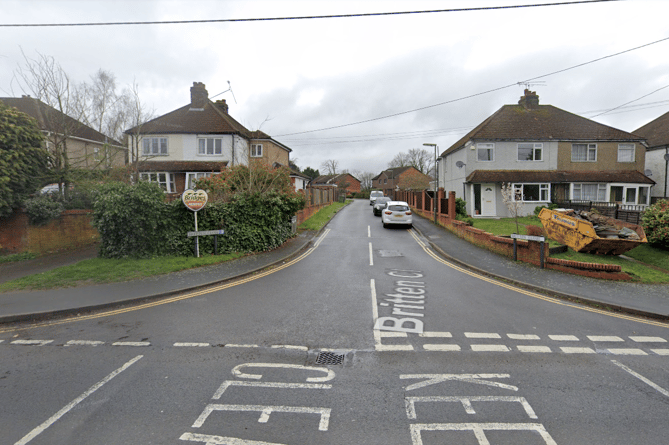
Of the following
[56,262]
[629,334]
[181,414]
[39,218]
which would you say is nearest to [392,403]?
[181,414]

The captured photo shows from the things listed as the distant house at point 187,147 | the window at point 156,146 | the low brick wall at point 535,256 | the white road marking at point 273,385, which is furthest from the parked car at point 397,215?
the window at point 156,146

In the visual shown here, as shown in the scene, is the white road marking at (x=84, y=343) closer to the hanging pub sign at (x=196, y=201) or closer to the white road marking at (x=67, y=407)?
the white road marking at (x=67, y=407)

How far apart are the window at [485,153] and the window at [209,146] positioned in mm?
20009

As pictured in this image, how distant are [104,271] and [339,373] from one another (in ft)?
28.1

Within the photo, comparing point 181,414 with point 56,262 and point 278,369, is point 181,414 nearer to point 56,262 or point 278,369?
point 278,369

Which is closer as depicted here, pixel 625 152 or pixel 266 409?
pixel 266 409

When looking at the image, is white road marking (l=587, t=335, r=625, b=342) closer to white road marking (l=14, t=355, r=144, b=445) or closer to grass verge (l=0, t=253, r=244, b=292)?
white road marking (l=14, t=355, r=144, b=445)

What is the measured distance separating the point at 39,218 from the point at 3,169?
6.78 feet

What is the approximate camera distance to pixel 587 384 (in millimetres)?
4414

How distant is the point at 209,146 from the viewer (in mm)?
28875

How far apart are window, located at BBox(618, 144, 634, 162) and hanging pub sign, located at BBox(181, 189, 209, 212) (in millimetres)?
29574

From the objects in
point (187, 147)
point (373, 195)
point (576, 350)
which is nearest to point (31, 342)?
point (576, 350)

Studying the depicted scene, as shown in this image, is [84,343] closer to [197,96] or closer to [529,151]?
[529,151]

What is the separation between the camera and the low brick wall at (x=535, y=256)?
9.87m
